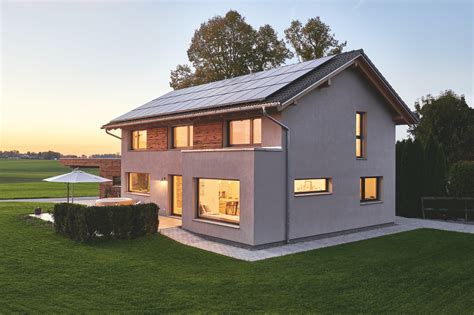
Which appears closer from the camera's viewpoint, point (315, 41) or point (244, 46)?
point (244, 46)

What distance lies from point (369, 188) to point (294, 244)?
5.40m

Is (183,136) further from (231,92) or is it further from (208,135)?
(231,92)

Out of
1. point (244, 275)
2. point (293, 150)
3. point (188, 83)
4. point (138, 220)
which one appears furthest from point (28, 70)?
point (244, 275)

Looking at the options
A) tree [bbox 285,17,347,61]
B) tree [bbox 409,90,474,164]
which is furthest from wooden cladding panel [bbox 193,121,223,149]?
tree [bbox 409,90,474,164]

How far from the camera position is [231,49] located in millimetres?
32344

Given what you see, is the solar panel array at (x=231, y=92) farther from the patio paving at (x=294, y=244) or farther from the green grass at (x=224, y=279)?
the green grass at (x=224, y=279)

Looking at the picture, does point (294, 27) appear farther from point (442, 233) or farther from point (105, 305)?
point (105, 305)

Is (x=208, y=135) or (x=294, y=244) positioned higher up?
(x=208, y=135)

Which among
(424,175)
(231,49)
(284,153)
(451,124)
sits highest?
(231,49)

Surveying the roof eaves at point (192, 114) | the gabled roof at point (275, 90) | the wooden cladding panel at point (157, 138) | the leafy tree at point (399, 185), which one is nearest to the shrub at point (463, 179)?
the leafy tree at point (399, 185)

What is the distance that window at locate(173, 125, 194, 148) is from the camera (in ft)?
55.7

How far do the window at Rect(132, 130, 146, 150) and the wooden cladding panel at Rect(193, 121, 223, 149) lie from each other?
4.80m

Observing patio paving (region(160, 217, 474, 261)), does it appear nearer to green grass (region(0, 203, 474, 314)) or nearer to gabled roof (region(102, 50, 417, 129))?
green grass (region(0, 203, 474, 314))

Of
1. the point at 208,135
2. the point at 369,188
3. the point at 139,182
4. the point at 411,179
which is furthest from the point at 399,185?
the point at 139,182
